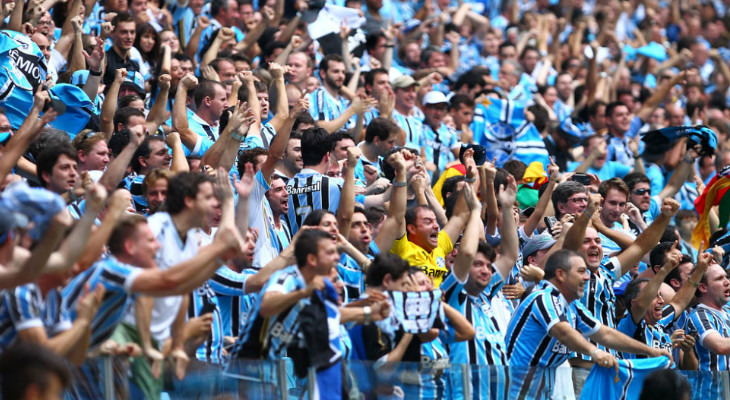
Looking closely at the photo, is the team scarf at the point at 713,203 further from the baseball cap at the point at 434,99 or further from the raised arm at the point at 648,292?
the raised arm at the point at 648,292

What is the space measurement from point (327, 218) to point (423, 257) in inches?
56.3

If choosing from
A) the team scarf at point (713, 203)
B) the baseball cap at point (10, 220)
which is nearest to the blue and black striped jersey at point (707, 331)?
the team scarf at point (713, 203)

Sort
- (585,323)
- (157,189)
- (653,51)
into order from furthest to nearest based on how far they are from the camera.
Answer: (653,51)
(585,323)
(157,189)

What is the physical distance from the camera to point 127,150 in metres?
7.23

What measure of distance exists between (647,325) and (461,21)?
10140mm

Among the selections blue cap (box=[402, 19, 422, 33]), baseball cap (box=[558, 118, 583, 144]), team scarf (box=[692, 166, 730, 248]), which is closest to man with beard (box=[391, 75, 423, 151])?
baseball cap (box=[558, 118, 583, 144])

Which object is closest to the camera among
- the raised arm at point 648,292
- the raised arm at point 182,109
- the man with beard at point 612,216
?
the raised arm at point 648,292

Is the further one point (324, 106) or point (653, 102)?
point (653, 102)

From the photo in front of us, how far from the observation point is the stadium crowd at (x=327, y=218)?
5672 millimetres

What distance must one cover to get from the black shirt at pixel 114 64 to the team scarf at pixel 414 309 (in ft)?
15.7

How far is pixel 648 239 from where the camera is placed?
31.4 feet

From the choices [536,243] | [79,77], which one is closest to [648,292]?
[536,243]

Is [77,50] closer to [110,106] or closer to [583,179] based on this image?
[110,106]

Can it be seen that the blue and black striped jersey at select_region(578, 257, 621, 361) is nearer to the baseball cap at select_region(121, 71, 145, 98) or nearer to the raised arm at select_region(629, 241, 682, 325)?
the raised arm at select_region(629, 241, 682, 325)
